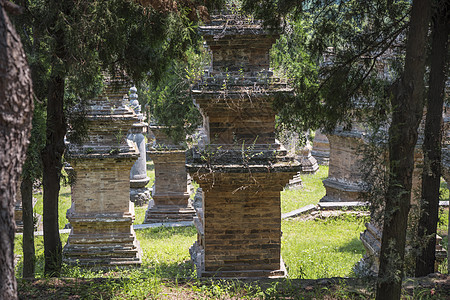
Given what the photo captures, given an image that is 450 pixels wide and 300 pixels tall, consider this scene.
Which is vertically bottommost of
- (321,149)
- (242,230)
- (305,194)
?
(305,194)

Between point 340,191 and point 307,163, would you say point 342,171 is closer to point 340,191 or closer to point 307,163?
A: point 340,191

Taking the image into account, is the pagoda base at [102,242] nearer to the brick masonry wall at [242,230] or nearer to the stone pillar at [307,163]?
the brick masonry wall at [242,230]

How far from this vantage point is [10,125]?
2521mm

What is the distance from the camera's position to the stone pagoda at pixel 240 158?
738cm

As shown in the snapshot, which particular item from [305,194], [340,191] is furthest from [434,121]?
[305,194]

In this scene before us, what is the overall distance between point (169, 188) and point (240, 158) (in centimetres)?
904

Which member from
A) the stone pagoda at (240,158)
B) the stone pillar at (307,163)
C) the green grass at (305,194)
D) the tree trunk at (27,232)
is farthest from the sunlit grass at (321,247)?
the stone pillar at (307,163)

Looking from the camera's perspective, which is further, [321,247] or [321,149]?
[321,149]

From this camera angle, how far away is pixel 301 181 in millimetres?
20594

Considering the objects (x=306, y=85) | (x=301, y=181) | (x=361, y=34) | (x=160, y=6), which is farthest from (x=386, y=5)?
(x=301, y=181)

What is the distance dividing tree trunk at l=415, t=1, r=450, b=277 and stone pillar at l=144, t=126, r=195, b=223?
32.8ft

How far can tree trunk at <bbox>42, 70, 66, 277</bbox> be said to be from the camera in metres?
7.62

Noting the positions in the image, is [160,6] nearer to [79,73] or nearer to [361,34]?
[79,73]

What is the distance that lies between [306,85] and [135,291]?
3744 mm
